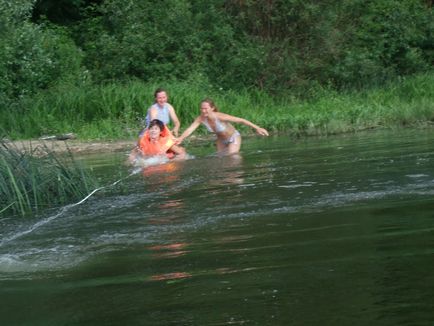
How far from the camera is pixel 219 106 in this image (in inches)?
875

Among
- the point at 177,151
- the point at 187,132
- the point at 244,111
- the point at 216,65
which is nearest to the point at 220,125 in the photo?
the point at 187,132

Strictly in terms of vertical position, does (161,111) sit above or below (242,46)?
below

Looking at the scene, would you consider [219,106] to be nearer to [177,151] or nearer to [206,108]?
[206,108]

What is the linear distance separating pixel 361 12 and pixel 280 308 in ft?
83.9

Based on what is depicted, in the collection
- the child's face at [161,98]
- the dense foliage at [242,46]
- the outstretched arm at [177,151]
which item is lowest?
the outstretched arm at [177,151]

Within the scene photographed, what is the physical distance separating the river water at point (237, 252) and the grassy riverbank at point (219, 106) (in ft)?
26.8

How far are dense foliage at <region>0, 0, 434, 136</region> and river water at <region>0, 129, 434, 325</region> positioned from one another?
14.4 metres

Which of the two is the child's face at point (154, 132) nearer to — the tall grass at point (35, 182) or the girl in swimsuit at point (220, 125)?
the girl in swimsuit at point (220, 125)

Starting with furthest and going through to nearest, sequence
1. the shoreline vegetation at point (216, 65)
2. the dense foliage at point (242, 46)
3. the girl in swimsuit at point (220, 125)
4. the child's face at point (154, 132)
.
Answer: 1. the dense foliage at point (242, 46)
2. the shoreline vegetation at point (216, 65)
3. the girl in swimsuit at point (220, 125)
4. the child's face at point (154, 132)

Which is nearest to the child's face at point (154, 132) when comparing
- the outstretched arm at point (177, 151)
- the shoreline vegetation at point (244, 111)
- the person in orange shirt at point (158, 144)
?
the person in orange shirt at point (158, 144)

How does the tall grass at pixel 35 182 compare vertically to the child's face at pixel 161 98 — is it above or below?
below

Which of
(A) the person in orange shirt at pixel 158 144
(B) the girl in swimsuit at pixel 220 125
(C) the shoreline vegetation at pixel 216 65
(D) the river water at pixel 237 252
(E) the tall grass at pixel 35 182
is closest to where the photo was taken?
(D) the river water at pixel 237 252

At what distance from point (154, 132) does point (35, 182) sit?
6.12 meters

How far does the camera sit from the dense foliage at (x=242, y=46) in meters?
25.4
